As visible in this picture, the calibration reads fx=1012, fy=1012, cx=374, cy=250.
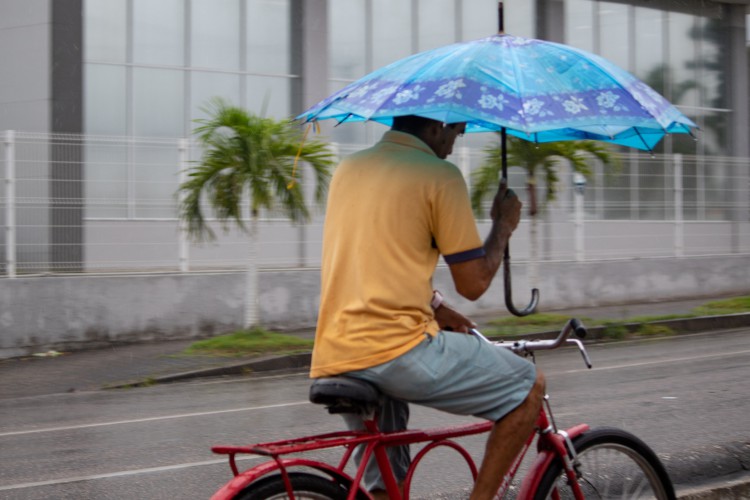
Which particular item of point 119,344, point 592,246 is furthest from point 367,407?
point 592,246

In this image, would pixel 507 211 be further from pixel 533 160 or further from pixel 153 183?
pixel 533 160

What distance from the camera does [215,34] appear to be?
1883cm

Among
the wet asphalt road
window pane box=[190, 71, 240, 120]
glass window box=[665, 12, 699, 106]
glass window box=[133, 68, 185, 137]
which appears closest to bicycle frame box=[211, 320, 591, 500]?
the wet asphalt road

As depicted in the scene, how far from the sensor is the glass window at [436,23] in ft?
69.1

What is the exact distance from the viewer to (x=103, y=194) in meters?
13.2

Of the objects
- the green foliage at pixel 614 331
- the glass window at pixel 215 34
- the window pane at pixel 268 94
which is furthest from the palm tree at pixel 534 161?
the glass window at pixel 215 34

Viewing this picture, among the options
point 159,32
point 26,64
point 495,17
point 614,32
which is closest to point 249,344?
point 26,64

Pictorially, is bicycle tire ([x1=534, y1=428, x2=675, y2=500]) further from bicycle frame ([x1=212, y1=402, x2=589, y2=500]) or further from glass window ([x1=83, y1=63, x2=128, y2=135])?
glass window ([x1=83, y1=63, x2=128, y2=135])

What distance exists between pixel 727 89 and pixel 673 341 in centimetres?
1462

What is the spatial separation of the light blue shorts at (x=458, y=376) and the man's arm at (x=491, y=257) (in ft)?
0.57

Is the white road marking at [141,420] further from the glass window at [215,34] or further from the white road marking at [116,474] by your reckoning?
the glass window at [215,34]

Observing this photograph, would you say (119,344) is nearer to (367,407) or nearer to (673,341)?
(673,341)

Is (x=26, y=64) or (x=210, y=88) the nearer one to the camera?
(x=26, y=64)

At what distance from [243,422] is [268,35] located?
12.7 metres
